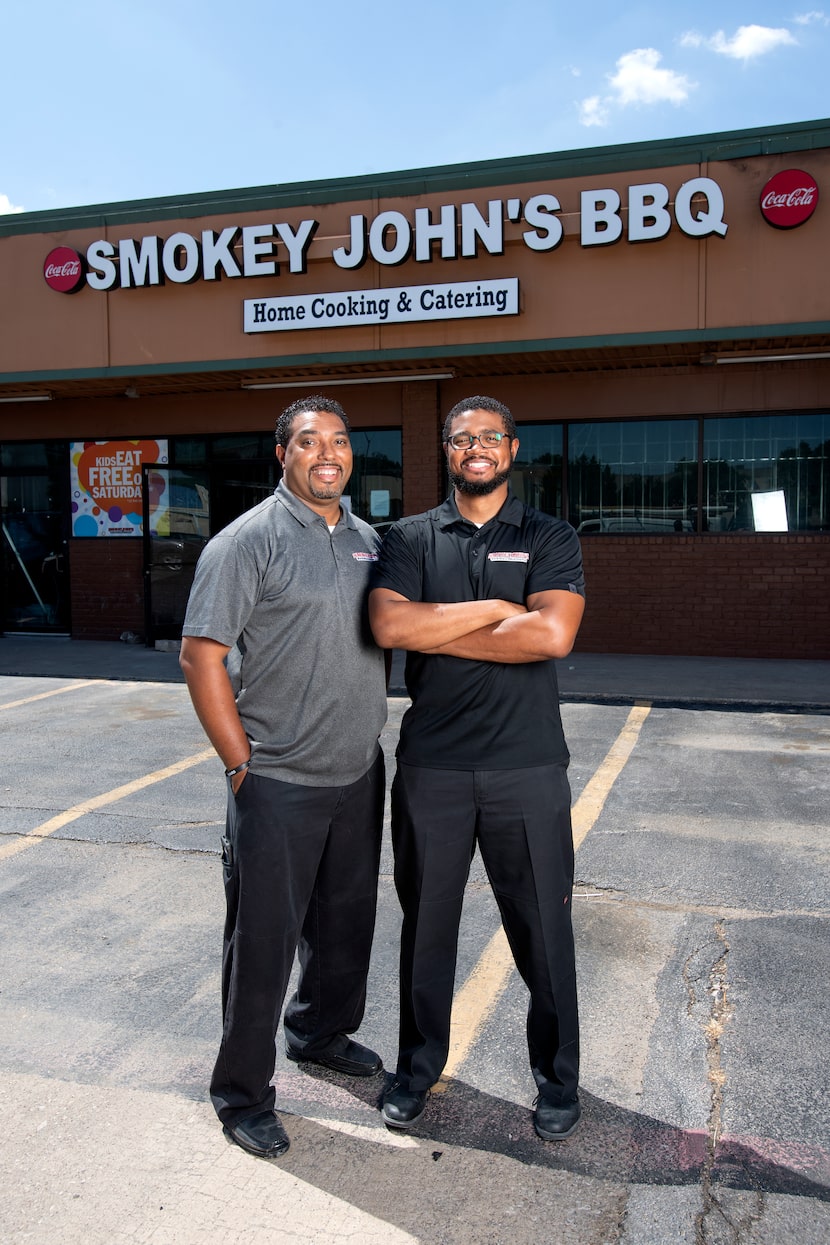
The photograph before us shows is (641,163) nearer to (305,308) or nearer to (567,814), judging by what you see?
(305,308)

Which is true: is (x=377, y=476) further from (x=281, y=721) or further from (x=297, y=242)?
(x=281, y=721)

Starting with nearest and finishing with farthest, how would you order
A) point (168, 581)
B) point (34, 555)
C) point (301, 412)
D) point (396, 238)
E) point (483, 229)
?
point (301, 412), point (483, 229), point (396, 238), point (168, 581), point (34, 555)

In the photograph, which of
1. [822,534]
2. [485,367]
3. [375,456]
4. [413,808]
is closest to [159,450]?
[375,456]

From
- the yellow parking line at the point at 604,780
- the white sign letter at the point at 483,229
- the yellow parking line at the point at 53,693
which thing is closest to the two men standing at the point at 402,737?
the yellow parking line at the point at 604,780

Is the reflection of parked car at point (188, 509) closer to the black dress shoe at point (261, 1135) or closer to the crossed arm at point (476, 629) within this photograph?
the crossed arm at point (476, 629)

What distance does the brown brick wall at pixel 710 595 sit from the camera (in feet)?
39.2

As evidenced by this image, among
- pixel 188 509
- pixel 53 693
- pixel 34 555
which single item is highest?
pixel 188 509

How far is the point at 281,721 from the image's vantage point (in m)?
2.94

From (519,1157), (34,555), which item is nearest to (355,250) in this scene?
(34,555)

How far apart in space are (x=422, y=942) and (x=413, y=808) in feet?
1.31

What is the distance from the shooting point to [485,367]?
1219cm

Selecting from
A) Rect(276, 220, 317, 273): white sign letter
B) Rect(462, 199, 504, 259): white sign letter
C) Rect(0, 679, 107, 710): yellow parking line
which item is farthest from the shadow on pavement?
Rect(276, 220, 317, 273): white sign letter

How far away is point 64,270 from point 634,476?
7.51 meters

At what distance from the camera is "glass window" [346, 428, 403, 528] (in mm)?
13219
